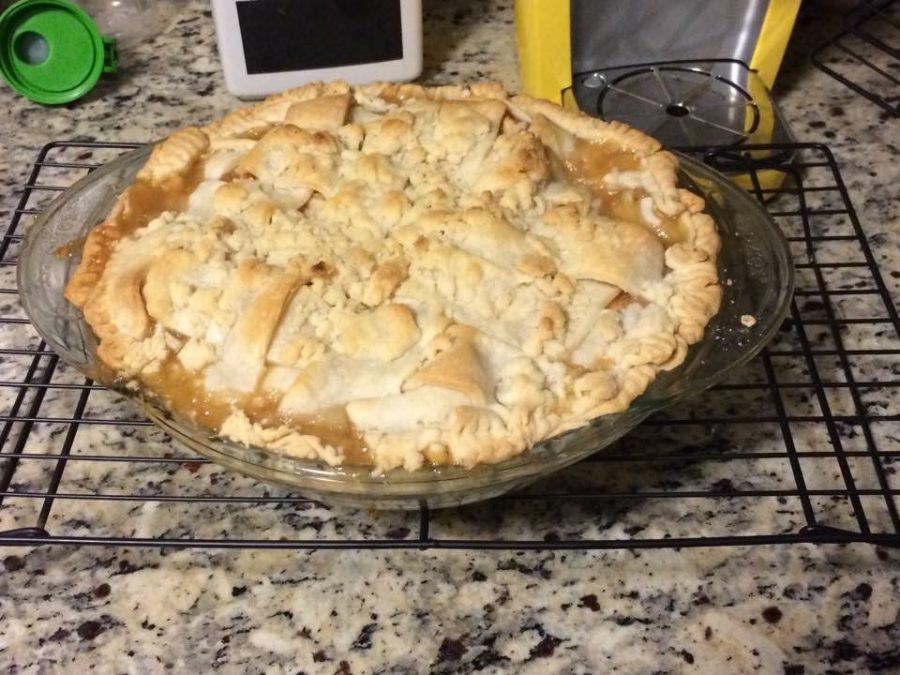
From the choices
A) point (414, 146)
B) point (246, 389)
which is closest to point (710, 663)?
point (246, 389)

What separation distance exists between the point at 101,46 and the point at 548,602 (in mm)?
984

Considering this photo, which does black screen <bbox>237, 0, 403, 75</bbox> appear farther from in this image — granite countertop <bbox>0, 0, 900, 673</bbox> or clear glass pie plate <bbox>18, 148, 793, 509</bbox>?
granite countertop <bbox>0, 0, 900, 673</bbox>

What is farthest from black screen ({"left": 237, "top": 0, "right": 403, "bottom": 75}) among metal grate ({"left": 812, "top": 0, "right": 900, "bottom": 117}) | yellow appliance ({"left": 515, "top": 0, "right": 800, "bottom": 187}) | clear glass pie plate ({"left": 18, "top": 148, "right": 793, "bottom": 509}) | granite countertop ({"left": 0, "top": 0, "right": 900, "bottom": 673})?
metal grate ({"left": 812, "top": 0, "right": 900, "bottom": 117})

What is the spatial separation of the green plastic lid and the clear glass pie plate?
412 mm

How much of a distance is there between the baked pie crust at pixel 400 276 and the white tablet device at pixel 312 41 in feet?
0.87

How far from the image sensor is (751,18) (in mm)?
1132

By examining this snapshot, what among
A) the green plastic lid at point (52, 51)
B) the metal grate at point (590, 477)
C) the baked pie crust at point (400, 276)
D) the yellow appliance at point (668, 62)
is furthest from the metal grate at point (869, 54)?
the green plastic lid at point (52, 51)

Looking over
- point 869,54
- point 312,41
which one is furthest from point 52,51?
point 869,54

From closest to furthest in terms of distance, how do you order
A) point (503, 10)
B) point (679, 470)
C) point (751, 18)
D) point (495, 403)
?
point (495, 403)
point (679, 470)
point (751, 18)
point (503, 10)

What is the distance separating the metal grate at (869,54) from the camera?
128cm

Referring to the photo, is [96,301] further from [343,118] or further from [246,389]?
[343,118]

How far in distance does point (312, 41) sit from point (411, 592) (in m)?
0.76

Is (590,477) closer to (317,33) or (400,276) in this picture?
(400,276)

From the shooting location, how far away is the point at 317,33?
114 cm
